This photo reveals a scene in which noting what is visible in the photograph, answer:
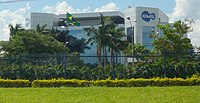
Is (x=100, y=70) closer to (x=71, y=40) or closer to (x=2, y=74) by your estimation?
(x=2, y=74)

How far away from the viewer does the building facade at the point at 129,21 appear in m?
67.4

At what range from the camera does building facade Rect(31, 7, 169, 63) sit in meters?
67.4

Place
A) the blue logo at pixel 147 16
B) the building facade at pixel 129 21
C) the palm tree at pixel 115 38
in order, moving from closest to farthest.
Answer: the palm tree at pixel 115 38 < the building facade at pixel 129 21 < the blue logo at pixel 147 16

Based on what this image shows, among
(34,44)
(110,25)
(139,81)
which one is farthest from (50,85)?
(110,25)

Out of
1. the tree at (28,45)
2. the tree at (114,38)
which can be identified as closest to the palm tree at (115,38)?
the tree at (114,38)

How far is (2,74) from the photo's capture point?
18906mm

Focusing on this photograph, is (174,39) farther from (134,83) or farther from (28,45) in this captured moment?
(28,45)

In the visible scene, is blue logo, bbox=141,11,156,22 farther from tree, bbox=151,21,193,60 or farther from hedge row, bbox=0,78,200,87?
hedge row, bbox=0,78,200,87

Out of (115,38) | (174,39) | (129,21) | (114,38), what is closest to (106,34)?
(114,38)

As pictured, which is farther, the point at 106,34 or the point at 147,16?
the point at 147,16

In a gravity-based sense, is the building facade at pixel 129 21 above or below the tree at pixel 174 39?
above

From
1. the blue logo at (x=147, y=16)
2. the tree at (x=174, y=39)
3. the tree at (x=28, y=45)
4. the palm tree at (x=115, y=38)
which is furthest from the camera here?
the blue logo at (x=147, y=16)

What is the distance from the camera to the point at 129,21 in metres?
68.0

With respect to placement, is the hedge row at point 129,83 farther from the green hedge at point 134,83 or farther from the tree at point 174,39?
the tree at point 174,39
